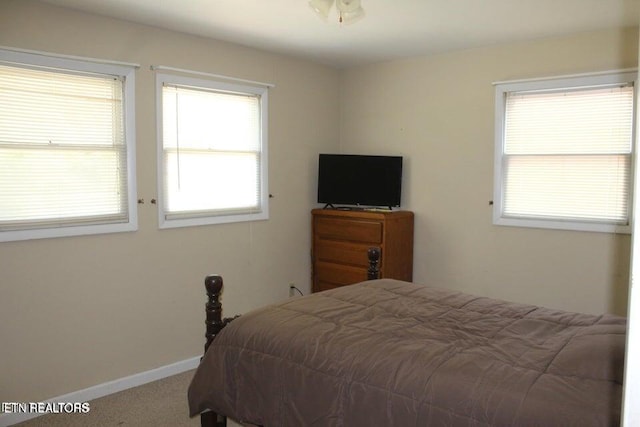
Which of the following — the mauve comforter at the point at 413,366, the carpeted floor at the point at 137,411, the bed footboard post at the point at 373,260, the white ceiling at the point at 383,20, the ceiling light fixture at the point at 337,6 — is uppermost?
the white ceiling at the point at 383,20

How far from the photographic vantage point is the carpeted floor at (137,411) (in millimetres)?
3043

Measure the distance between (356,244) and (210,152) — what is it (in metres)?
Result: 1.46

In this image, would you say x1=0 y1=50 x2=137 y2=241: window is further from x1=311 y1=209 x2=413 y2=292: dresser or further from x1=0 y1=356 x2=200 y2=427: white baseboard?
x1=311 y1=209 x2=413 y2=292: dresser

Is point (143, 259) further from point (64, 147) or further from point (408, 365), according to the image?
point (408, 365)

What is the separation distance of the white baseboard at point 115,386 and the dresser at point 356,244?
1406 millimetres

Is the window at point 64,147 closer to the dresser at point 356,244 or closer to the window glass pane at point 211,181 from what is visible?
the window glass pane at point 211,181

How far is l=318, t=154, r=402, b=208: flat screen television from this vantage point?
456cm

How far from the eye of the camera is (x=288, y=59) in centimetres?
456

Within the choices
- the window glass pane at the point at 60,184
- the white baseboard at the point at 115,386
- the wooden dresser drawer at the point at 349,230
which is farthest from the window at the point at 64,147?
the wooden dresser drawer at the point at 349,230

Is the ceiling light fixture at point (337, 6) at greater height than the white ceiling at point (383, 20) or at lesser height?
lesser

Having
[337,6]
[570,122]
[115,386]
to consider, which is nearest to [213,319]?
[115,386]

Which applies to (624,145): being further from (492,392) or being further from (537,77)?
(492,392)

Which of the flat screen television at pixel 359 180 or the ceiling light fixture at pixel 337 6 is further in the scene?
the flat screen television at pixel 359 180

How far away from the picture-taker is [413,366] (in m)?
1.92
